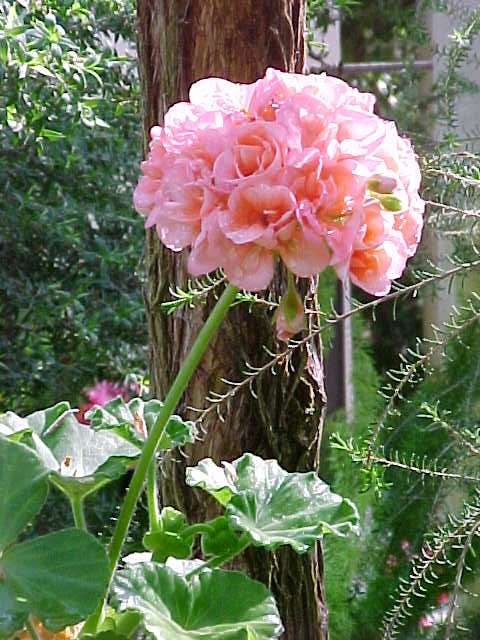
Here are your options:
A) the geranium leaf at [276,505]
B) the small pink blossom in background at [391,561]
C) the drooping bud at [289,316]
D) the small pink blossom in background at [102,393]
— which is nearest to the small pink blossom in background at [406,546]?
the small pink blossom in background at [391,561]

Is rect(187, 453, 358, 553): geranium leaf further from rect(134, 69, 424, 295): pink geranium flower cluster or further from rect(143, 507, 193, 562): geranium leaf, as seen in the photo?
rect(134, 69, 424, 295): pink geranium flower cluster

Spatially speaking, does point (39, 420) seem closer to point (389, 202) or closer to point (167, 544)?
point (167, 544)

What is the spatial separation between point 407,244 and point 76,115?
895 millimetres

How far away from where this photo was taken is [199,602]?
0.55 meters

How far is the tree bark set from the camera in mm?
839

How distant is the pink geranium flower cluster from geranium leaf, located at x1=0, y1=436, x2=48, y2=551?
14cm

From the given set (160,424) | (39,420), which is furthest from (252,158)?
(39,420)

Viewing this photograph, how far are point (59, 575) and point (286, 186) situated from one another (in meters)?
0.23

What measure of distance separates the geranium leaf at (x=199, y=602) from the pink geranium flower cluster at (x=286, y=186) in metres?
0.17

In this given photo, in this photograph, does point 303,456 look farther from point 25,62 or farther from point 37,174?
point 37,174

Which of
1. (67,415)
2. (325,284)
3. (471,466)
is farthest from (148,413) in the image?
(325,284)

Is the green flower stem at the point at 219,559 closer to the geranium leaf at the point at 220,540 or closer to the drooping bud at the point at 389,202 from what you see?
the geranium leaf at the point at 220,540

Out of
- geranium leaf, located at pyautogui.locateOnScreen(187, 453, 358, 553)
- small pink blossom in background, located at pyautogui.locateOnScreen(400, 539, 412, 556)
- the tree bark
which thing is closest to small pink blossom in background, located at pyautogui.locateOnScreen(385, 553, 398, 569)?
small pink blossom in background, located at pyautogui.locateOnScreen(400, 539, 412, 556)

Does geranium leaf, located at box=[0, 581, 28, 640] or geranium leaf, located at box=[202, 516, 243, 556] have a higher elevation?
geranium leaf, located at box=[0, 581, 28, 640]
